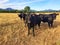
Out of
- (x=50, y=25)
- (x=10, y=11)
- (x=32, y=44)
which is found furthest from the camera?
(x=10, y=11)

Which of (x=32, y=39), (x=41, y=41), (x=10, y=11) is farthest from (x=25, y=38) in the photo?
(x=10, y=11)

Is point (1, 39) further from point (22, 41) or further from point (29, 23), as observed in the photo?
point (29, 23)

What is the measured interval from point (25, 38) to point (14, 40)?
973 millimetres

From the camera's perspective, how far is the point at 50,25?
19812 mm

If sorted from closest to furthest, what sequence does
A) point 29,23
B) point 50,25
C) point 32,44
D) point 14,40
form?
1. point 32,44
2. point 14,40
3. point 29,23
4. point 50,25

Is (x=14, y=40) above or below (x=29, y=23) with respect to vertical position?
below

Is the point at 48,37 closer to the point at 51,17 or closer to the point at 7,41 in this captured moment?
the point at 7,41

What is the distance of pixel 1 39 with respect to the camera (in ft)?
44.3

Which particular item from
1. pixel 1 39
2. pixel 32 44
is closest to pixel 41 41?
pixel 32 44

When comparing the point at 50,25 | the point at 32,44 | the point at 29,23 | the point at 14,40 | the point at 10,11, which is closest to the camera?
the point at 32,44

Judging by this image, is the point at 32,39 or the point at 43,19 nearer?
the point at 32,39

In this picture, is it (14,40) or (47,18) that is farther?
(47,18)

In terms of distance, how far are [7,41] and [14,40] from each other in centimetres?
54

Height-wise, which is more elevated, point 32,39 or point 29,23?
point 29,23
